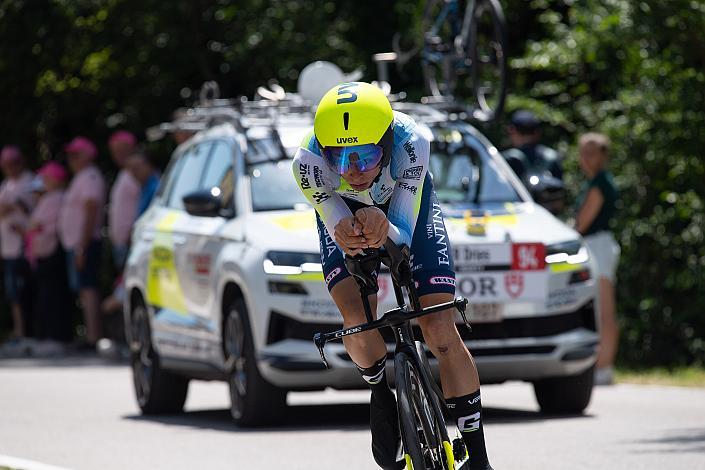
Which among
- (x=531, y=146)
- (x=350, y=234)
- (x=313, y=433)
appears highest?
(x=350, y=234)

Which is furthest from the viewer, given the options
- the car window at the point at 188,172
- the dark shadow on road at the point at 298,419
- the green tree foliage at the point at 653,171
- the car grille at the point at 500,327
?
the green tree foliage at the point at 653,171

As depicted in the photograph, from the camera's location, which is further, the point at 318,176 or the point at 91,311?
the point at 91,311

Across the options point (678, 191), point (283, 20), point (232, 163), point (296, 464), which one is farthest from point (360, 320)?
point (283, 20)

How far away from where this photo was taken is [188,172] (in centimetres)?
1305

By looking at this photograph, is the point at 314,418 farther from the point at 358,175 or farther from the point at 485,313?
the point at 358,175

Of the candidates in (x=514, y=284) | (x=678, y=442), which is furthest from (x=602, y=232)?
(x=678, y=442)

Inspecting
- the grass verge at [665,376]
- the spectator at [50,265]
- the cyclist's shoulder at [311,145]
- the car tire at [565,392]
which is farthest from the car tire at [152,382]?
the spectator at [50,265]

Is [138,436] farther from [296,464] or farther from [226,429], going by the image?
[296,464]

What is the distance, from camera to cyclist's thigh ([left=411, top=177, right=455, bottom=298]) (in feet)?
24.0

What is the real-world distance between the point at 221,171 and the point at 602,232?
339cm

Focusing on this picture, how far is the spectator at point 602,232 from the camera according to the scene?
14.1 meters

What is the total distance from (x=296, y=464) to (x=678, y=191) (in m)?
7.71

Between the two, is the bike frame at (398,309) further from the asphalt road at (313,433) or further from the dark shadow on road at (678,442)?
the dark shadow on road at (678,442)

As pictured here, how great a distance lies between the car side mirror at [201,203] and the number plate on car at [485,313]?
5.91 ft
